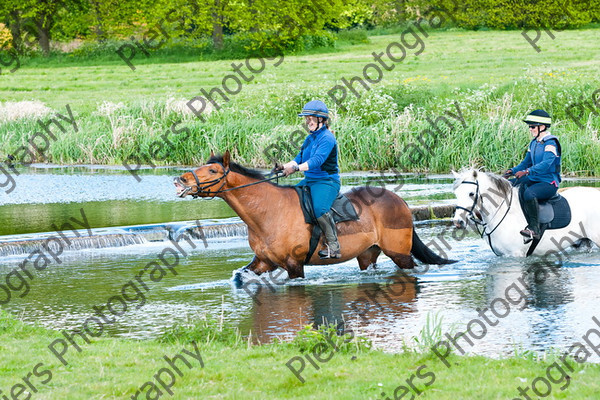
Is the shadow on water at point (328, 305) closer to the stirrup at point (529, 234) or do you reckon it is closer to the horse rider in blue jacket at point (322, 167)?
the horse rider in blue jacket at point (322, 167)

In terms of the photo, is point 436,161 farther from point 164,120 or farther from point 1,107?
point 1,107

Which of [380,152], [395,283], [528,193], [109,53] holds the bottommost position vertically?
[109,53]

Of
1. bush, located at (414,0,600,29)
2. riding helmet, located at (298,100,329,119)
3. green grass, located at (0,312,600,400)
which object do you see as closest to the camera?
green grass, located at (0,312,600,400)

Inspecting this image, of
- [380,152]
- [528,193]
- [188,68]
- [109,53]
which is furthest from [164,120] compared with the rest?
[109,53]

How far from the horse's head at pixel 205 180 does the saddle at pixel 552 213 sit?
4.45 meters

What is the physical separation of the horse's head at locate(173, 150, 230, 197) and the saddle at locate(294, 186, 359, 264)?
1.04 m

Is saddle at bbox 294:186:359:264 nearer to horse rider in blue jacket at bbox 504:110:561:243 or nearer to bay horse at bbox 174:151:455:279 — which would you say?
bay horse at bbox 174:151:455:279

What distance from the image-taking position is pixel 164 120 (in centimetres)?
3036

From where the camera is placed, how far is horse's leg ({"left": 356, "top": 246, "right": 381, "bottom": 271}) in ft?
42.8

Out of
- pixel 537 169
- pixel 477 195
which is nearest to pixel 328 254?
pixel 477 195

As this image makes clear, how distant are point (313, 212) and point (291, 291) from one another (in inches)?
40.2

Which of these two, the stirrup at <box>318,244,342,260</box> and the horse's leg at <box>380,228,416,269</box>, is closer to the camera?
the stirrup at <box>318,244,342,260</box>

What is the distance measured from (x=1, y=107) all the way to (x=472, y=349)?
91.3ft

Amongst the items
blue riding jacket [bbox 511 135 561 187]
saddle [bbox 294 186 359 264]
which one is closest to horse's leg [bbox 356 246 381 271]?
saddle [bbox 294 186 359 264]
